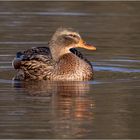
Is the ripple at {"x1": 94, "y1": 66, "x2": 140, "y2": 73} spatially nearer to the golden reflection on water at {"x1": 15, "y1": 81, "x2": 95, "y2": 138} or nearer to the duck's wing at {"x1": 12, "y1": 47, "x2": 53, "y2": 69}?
the duck's wing at {"x1": 12, "y1": 47, "x2": 53, "y2": 69}

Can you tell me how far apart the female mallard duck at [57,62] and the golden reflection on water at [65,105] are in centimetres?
33

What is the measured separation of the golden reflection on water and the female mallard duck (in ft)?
1.09

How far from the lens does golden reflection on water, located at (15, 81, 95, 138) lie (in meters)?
13.2

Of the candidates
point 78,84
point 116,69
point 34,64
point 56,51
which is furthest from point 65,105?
point 116,69

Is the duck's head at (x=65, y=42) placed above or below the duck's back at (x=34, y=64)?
above

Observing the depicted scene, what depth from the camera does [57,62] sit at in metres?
17.3

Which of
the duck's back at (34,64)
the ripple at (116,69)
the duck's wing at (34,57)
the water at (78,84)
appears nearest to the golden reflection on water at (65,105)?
the water at (78,84)

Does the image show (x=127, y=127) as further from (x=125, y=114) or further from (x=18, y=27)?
(x=18, y=27)

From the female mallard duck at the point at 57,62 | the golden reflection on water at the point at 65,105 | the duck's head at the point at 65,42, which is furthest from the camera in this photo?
the duck's head at the point at 65,42

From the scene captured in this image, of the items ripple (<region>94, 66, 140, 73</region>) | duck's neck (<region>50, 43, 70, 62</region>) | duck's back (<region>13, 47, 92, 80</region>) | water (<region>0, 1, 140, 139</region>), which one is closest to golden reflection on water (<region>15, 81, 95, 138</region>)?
water (<region>0, 1, 140, 139</region>)

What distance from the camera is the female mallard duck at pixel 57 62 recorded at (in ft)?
55.8

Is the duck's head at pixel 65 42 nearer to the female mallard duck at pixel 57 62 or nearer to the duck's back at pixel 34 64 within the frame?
the female mallard duck at pixel 57 62

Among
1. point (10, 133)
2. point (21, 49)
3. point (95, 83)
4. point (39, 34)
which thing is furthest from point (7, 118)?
point (39, 34)

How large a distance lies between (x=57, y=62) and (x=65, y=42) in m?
0.40
